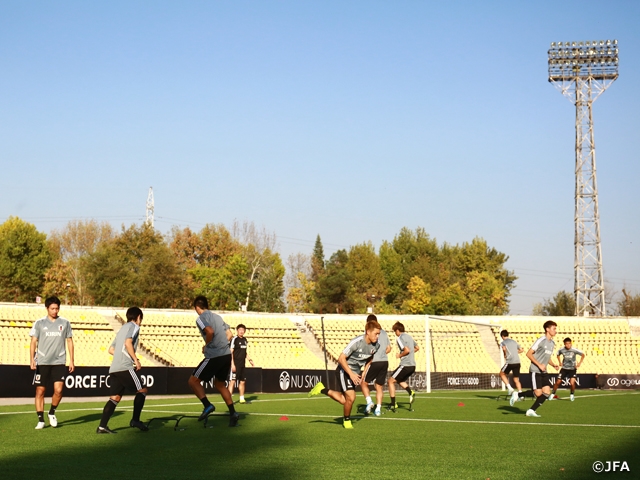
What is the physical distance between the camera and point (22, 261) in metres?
66.9

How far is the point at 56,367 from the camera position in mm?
12438

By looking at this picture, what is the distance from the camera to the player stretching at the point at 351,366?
1228 centimetres

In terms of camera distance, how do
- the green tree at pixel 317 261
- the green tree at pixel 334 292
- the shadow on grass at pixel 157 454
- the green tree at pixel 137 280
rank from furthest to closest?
the green tree at pixel 317 261 < the green tree at pixel 334 292 < the green tree at pixel 137 280 < the shadow on grass at pixel 157 454

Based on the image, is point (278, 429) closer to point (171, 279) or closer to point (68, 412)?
point (68, 412)

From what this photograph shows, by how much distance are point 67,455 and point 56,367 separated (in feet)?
12.7

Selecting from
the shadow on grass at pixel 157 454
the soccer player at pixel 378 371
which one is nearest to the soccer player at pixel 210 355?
the shadow on grass at pixel 157 454

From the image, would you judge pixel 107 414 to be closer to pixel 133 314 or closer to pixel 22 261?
pixel 133 314

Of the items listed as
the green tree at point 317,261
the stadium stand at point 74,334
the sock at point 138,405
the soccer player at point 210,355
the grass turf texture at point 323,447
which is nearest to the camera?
the grass turf texture at point 323,447

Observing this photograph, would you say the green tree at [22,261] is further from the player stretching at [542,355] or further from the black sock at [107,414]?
the black sock at [107,414]

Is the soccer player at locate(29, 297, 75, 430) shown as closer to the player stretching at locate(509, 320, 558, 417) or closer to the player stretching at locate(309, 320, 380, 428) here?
the player stretching at locate(309, 320, 380, 428)

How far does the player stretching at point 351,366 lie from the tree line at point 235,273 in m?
50.8

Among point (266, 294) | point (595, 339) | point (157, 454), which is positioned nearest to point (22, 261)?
point (266, 294)

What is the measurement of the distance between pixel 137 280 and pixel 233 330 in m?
30.8

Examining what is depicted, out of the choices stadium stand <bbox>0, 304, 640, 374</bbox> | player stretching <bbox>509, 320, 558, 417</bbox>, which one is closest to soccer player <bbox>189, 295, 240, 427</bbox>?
player stretching <bbox>509, 320, 558, 417</bbox>
